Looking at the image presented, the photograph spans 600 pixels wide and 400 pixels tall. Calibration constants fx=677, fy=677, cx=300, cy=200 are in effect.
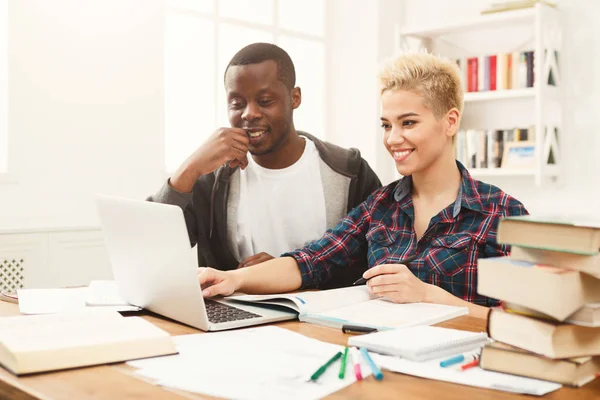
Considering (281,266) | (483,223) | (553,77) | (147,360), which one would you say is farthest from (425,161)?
(553,77)

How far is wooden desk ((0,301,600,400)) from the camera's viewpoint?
2.59 feet

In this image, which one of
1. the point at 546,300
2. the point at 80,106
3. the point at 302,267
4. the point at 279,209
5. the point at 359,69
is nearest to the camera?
the point at 546,300

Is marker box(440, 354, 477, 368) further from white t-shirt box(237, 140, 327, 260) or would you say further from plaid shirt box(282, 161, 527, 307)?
white t-shirt box(237, 140, 327, 260)

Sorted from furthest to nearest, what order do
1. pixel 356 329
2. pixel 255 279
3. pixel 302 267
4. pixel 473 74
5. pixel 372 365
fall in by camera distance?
pixel 473 74, pixel 302 267, pixel 255 279, pixel 356 329, pixel 372 365

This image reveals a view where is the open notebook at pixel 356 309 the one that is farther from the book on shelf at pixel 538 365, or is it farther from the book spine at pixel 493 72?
the book spine at pixel 493 72

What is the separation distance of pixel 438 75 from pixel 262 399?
45.9 inches

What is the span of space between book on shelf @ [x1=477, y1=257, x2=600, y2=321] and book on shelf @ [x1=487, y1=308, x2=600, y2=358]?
2 centimetres

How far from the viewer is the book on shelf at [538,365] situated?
81cm

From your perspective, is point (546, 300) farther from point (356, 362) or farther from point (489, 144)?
point (489, 144)

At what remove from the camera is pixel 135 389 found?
824 millimetres

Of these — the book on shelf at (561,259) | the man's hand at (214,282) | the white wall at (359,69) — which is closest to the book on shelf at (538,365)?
the book on shelf at (561,259)

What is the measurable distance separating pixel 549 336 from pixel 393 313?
47 cm

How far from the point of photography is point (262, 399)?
77 cm

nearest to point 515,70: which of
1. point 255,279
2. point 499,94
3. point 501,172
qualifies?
point 499,94
